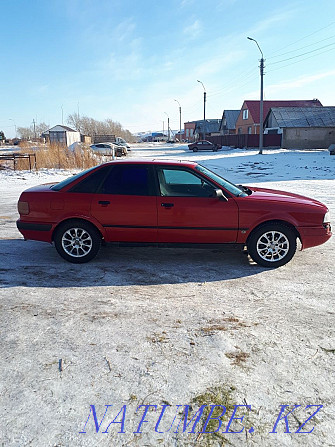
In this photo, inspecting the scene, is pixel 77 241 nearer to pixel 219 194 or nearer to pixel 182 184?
pixel 182 184

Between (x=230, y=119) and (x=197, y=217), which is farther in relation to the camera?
(x=230, y=119)

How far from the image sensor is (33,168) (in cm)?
2023

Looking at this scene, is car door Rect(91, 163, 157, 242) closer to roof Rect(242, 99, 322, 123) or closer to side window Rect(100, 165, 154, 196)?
side window Rect(100, 165, 154, 196)

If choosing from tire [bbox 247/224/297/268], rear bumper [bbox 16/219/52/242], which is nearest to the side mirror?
tire [bbox 247/224/297/268]

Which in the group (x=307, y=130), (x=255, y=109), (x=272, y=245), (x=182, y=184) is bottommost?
(x=272, y=245)

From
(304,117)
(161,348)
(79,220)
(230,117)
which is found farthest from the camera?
(230,117)

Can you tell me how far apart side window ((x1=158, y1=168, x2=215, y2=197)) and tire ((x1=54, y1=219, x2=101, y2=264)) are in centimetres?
123

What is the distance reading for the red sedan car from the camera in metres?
4.75

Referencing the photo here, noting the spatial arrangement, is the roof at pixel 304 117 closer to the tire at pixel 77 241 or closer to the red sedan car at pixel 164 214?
the red sedan car at pixel 164 214

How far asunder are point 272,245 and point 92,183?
2853 millimetres

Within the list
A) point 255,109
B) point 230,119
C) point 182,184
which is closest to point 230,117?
point 230,119

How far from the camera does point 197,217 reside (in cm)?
475

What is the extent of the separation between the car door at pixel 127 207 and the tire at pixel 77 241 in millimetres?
204

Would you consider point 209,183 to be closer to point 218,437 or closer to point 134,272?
point 134,272
